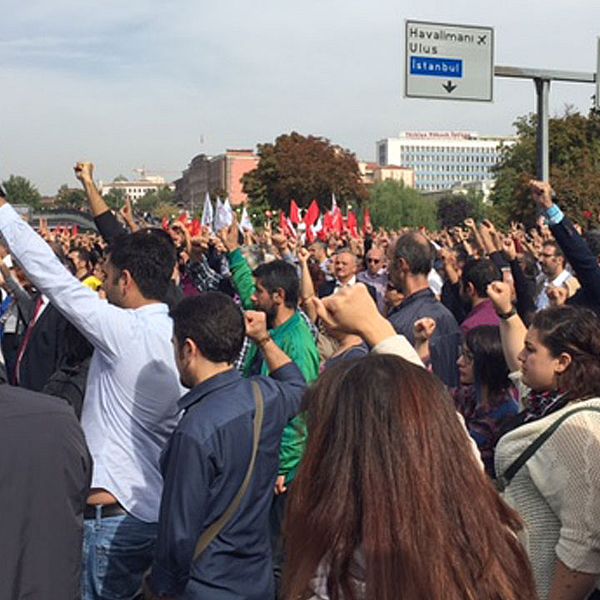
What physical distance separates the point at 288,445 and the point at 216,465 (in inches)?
50.3

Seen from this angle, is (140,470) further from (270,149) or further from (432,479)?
(270,149)

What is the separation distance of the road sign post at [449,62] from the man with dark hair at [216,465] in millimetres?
9252

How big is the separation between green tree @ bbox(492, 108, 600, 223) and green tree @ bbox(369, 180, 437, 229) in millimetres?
21160

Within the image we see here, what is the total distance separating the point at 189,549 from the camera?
2.95 meters

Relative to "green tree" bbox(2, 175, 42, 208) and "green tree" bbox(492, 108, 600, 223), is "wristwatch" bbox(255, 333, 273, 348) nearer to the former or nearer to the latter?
"green tree" bbox(492, 108, 600, 223)

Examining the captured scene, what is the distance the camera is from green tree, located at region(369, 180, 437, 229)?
81.4 meters

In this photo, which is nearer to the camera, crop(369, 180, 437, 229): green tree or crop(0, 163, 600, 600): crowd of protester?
crop(0, 163, 600, 600): crowd of protester

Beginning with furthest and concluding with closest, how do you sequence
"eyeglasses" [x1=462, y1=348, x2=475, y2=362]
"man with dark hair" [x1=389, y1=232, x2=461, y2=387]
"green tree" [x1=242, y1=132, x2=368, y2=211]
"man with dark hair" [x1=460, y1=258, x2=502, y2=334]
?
"green tree" [x1=242, y1=132, x2=368, y2=211] → "man with dark hair" [x1=460, y1=258, x2=502, y2=334] → "man with dark hair" [x1=389, y1=232, x2=461, y2=387] → "eyeglasses" [x1=462, y1=348, x2=475, y2=362]

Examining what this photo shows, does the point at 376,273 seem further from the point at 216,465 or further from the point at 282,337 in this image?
the point at 216,465

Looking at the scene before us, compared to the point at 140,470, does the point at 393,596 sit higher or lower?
higher

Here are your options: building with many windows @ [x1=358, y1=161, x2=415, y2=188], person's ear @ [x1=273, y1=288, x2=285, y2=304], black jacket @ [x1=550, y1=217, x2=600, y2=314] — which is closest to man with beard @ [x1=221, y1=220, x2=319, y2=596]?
person's ear @ [x1=273, y1=288, x2=285, y2=304]

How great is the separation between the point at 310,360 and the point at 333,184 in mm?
67108

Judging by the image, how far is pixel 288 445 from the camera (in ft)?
13.9

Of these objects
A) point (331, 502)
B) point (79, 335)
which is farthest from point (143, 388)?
point (331, 502)
